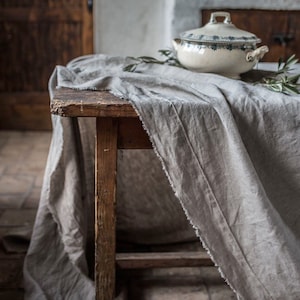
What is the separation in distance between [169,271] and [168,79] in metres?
0.69

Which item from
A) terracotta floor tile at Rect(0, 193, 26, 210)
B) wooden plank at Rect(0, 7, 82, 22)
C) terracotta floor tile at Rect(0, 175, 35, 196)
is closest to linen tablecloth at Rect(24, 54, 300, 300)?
terracotta floor tile at Rect(0, 193, 26, 210)

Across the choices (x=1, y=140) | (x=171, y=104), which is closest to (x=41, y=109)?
(x=1, y=140)

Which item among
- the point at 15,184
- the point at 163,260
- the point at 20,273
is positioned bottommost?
the point at 15,184

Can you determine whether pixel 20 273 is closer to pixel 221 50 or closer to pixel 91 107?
pixel 91 107

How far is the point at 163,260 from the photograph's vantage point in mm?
1487

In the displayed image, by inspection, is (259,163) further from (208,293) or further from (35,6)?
(35,6)

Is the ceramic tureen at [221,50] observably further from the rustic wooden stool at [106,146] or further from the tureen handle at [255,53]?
the rustic wooden stool at [106,146]

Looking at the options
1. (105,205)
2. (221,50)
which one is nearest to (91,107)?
(105,205)

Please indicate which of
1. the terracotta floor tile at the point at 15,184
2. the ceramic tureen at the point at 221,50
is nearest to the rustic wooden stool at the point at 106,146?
the ceramic tureen at the point at 221,50

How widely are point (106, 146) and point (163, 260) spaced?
0.46 meters

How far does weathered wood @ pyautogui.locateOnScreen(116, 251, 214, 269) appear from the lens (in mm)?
1472

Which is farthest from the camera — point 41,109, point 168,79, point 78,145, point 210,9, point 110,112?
point 41,109

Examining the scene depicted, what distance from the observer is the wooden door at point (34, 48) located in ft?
10.0

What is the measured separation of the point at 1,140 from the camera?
10.1ft
